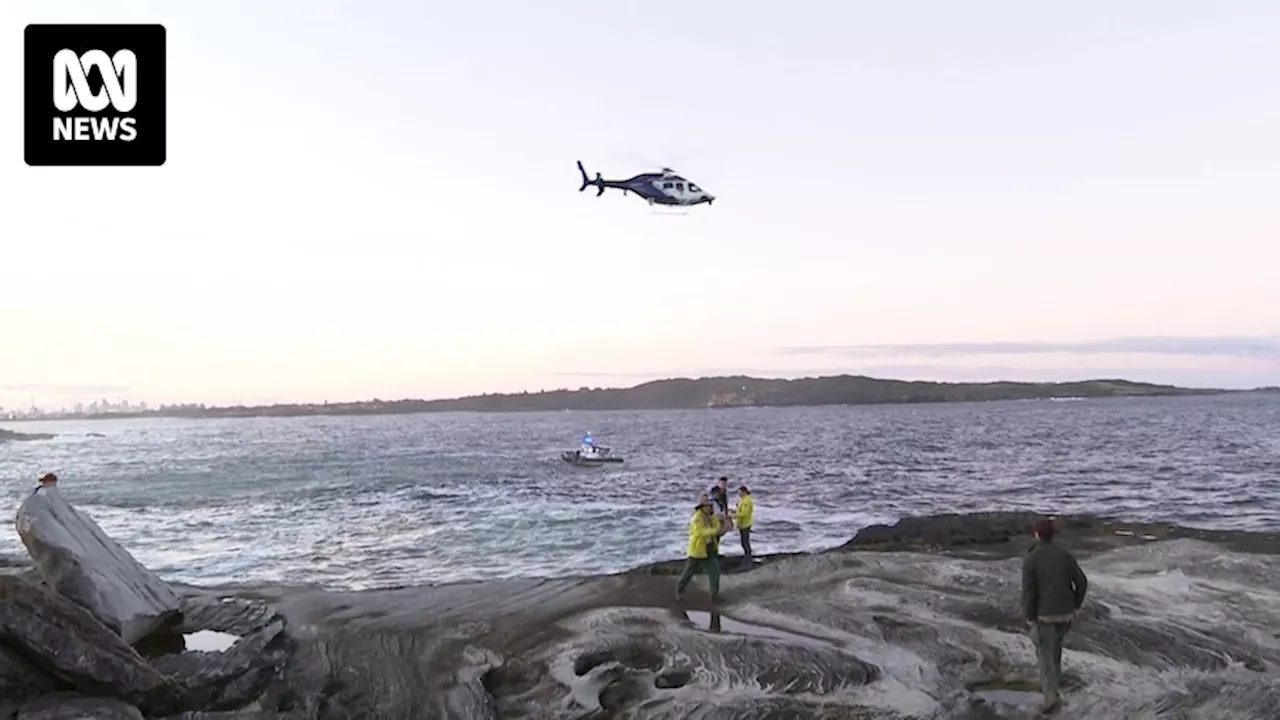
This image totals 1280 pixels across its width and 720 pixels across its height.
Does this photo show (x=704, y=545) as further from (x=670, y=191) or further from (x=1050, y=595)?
(x=670, y=191)

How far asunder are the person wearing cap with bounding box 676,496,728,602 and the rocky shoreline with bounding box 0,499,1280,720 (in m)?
0.53

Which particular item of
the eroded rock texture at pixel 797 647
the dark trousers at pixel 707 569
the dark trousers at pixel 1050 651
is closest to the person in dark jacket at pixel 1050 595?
the dark trousers at pixel 1050 651

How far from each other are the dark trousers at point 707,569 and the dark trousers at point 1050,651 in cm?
625

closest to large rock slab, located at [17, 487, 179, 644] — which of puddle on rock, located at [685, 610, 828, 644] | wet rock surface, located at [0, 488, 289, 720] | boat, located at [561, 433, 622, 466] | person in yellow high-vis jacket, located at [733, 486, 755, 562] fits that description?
wet rock surface, located at [0, 488, 289, 720]

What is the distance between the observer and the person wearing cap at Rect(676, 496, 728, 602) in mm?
15531

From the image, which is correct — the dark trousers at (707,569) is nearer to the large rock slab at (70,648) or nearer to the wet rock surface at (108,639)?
the wet rock surface at (108,639)

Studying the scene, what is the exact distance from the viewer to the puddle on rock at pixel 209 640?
14031mm

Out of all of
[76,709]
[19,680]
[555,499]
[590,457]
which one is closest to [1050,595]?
[76,709]

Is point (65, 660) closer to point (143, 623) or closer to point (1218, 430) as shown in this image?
point (143, 623)

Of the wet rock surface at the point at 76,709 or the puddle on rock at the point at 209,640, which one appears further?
the puddle on rock at the point at 209,640

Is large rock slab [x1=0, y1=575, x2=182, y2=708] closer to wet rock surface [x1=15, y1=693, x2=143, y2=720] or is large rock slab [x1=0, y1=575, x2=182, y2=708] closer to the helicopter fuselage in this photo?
wet rock surface [x1=15, y1=693, x2=143, y2=720]

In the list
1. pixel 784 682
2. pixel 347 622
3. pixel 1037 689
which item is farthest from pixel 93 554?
pixel 1037 689

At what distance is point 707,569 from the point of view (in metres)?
15.9

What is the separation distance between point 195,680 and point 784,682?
780 cm
